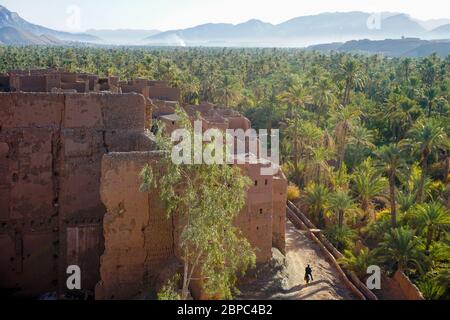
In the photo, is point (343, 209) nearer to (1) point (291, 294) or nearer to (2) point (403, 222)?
(2) point (403, 222)

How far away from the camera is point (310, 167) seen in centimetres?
3569

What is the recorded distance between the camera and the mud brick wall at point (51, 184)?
19.9m

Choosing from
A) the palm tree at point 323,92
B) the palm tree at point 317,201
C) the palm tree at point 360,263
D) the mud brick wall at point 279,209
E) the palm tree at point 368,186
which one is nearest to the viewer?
the mud brick wall at point 279,209

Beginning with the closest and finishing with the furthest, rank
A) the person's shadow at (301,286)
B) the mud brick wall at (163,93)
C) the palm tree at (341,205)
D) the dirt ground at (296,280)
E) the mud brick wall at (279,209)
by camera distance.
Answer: the dirt ground at (296,280) < the person's shadow at (301,286) < the mud brick wall at (279,209) < the palm tree at (341,205) < the mud brick wall at (163,93)

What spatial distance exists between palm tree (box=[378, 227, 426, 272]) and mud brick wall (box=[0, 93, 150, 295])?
467 inches

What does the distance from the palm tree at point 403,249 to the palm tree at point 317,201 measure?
290 inches

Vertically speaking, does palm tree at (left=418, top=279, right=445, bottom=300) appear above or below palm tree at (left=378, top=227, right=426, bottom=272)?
below

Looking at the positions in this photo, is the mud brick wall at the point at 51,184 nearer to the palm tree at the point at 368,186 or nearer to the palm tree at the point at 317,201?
the palm tree at the point at 317,201

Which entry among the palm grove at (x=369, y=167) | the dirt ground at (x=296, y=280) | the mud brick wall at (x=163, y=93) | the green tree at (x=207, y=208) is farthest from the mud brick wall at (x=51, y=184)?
the mud brick wall at (x=163, y=93)

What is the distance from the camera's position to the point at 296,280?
21.0m

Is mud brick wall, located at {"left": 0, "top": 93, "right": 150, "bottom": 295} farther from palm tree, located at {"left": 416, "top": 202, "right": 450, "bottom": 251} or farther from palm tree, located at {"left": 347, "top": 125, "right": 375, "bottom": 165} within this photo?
palm tree, located at {"left": 347, "top": 125, "right": 375, "bottom": 165}

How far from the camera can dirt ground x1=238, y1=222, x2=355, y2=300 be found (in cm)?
1919

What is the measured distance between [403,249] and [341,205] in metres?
5.82

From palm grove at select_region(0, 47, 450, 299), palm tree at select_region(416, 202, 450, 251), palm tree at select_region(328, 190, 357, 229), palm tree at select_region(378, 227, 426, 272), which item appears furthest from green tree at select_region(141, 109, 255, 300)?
palm tree at select_region(328, 190, 357, 229)
